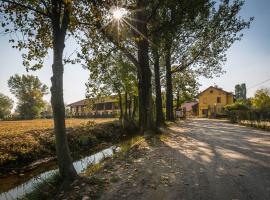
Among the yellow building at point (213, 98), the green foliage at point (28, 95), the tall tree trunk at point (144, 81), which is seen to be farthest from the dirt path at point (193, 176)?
the green foliage at point (28, 95)

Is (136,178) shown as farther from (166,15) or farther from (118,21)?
(166,15)

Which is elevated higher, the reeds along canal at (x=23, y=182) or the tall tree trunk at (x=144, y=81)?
the tall tree trunk at (x=144, y=81)

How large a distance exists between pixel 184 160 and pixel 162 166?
105 cm

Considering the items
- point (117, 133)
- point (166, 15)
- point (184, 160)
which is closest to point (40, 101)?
point (117, 133)

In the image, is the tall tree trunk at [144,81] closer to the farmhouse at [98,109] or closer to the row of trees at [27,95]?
the farmhouse at [98,109]

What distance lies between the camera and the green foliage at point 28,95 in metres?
78.5

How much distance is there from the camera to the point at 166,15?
60.7 ft

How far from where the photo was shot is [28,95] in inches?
3147

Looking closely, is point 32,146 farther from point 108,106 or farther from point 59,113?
point 108,106

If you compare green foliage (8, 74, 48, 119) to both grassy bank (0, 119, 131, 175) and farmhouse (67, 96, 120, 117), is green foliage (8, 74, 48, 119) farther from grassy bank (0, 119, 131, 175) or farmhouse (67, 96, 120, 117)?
grassy bank (0, 119, 131, 175)

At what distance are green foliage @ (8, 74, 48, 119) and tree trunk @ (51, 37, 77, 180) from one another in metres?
72.3

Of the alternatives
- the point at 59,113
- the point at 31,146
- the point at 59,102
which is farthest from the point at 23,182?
the point at 59,102

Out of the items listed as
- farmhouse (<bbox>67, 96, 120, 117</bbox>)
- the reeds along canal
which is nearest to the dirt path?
the reeds along canal

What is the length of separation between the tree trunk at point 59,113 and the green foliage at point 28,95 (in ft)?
237
